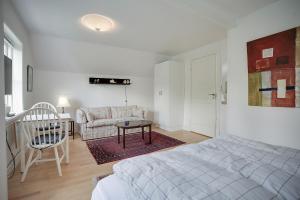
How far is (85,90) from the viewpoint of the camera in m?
4.48

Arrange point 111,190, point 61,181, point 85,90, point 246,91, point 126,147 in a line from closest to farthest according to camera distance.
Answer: point 111,190, point 61,181, point 246,91, point 126,147, point 85,90

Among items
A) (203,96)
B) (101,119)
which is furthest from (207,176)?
(101,119)

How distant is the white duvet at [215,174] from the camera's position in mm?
750

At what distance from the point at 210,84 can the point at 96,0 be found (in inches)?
121

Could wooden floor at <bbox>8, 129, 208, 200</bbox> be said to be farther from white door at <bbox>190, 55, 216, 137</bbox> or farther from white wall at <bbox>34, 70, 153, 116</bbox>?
white door at <bbox>190, 55, 216, 137</bbox>

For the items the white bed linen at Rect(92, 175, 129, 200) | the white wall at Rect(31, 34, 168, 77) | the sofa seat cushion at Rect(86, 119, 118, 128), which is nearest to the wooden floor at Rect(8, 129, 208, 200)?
the white bed linen at Rect(92, 175, 129, 200)

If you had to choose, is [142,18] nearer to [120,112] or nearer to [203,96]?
[203,96]

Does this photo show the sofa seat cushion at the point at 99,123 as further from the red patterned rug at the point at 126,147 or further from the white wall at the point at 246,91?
the white wall at the point at 246,91

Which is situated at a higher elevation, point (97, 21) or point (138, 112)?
point (97, 21)

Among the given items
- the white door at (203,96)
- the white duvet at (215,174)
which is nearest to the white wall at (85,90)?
the white door at (203,96)

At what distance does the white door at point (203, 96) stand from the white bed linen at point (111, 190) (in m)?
3.38

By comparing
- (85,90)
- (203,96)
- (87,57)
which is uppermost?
(87,57)

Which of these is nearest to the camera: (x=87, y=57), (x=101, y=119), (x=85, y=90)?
(x=87, y=57)

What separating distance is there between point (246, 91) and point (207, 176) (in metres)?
1.99
